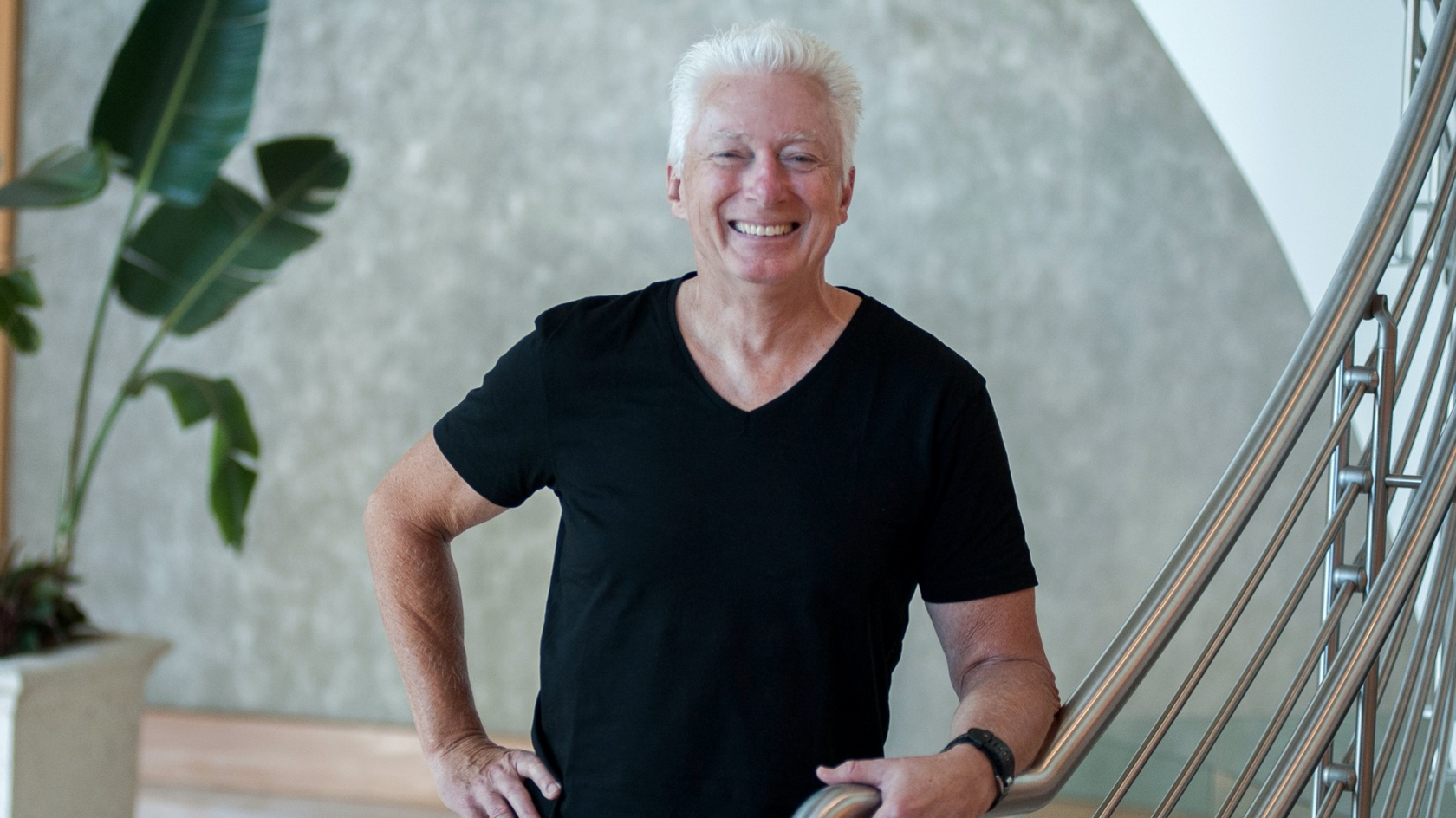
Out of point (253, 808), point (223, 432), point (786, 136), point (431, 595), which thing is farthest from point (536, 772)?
point (253, 808)

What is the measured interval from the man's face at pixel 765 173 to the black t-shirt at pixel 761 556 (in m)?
0.12

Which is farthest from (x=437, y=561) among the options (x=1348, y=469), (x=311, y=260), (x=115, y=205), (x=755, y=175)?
(x=115, y=205)

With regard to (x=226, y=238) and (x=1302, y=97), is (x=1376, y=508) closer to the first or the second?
(x=1302, y=97)

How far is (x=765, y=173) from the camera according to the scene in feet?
4.52

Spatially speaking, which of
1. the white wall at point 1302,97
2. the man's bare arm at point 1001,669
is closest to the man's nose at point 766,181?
the man's bare arm at point 1001,669

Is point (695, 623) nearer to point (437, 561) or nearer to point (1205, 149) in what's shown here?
point (437, 561)

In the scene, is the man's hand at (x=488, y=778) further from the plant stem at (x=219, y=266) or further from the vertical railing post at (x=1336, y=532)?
the plant stem at (x=219, y=266)

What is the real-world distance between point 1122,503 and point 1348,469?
2.31 meters

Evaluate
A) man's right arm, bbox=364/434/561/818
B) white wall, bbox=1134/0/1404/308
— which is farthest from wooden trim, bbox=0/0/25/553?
white wall, bbox=1134/0/1404/308

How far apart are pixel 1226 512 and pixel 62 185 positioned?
272 cm

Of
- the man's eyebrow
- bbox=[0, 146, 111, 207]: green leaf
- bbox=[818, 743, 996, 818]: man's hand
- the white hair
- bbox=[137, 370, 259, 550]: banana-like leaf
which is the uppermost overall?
the white hair

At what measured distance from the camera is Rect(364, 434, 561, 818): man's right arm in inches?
61.4

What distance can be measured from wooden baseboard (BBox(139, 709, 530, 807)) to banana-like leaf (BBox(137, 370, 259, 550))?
0.99 metres

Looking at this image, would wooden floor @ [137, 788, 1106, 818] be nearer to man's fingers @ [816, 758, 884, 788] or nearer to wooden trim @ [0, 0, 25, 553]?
wooden trim @ [0, 0, 25, 553]
